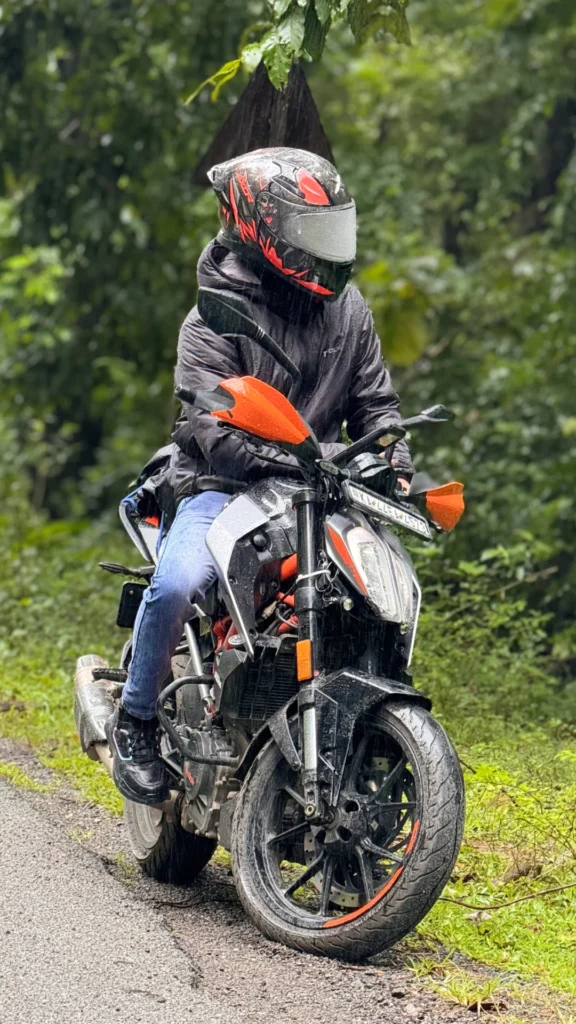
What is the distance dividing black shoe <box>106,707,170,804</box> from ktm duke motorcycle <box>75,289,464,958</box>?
0.11 m

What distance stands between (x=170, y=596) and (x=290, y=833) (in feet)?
2.67

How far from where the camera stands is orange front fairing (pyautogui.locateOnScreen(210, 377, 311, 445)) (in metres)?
4.03

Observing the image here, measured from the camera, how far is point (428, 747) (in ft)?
12.8

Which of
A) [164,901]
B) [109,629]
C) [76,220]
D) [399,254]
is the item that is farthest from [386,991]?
[399,254]

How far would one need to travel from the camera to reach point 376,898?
3.91m

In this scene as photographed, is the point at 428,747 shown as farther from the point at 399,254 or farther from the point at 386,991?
the point at 399,254

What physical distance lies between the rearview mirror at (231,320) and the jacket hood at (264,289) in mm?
406

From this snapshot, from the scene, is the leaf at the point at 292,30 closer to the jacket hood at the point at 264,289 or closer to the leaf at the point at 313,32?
the leaf at the point at 313,32

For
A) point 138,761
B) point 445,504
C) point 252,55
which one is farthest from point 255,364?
point 252,55

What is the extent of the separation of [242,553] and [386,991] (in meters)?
1.30

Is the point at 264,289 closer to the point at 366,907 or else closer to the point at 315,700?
the point at 315,700

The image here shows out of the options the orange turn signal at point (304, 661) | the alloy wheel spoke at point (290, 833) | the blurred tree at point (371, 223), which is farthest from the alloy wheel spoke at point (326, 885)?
the blurred tree at point (371, 223)

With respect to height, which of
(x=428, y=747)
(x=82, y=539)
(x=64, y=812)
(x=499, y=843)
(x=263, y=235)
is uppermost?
(x=263, y=235)

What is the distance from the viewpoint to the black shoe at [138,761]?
4.70 m
